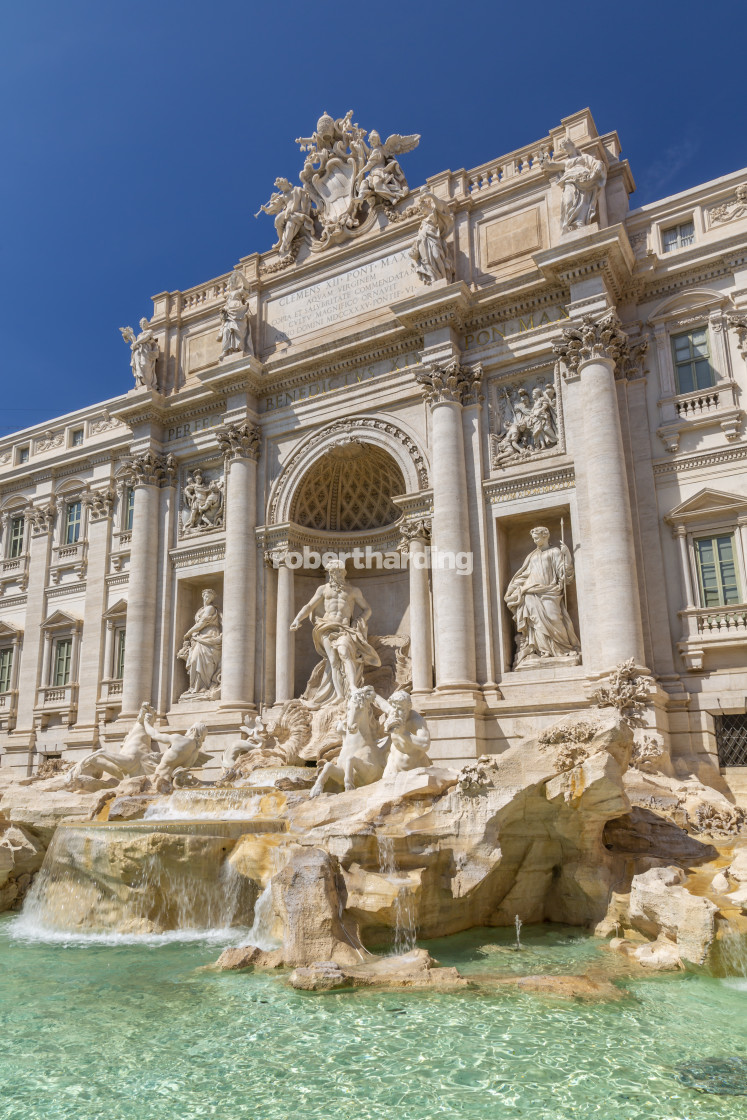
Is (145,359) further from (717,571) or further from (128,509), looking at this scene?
(717,571)

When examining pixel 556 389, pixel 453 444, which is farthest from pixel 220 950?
pixel 556 389

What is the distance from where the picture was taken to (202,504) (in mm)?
24219

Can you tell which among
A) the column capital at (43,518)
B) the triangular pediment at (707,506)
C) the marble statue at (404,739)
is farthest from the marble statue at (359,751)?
the column capital at (43,518)

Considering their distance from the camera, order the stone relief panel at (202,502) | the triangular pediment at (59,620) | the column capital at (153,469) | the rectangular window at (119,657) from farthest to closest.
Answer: the triangular pediment at (59,620), the rectangular window at (119,657), the column capital at (153,469), the stone relief panel at (202,502)

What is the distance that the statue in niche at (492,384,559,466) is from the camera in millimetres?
19172

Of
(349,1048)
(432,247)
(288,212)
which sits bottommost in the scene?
(349,1048)

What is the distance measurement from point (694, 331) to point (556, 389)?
3134 mm

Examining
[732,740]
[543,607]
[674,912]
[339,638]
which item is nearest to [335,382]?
[339,638]

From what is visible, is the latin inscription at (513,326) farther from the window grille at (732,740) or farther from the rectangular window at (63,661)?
the rectangular window at (63,661)

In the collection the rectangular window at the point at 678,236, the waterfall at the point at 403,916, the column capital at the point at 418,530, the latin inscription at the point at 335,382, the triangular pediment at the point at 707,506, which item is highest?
the rectangular window at the point at 678,236

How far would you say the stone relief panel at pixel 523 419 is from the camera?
19156 mm

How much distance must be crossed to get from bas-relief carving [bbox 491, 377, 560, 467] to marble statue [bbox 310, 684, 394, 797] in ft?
24.2

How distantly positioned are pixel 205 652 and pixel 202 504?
14.0ft

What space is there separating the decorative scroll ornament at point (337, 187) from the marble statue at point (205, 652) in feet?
34.2
